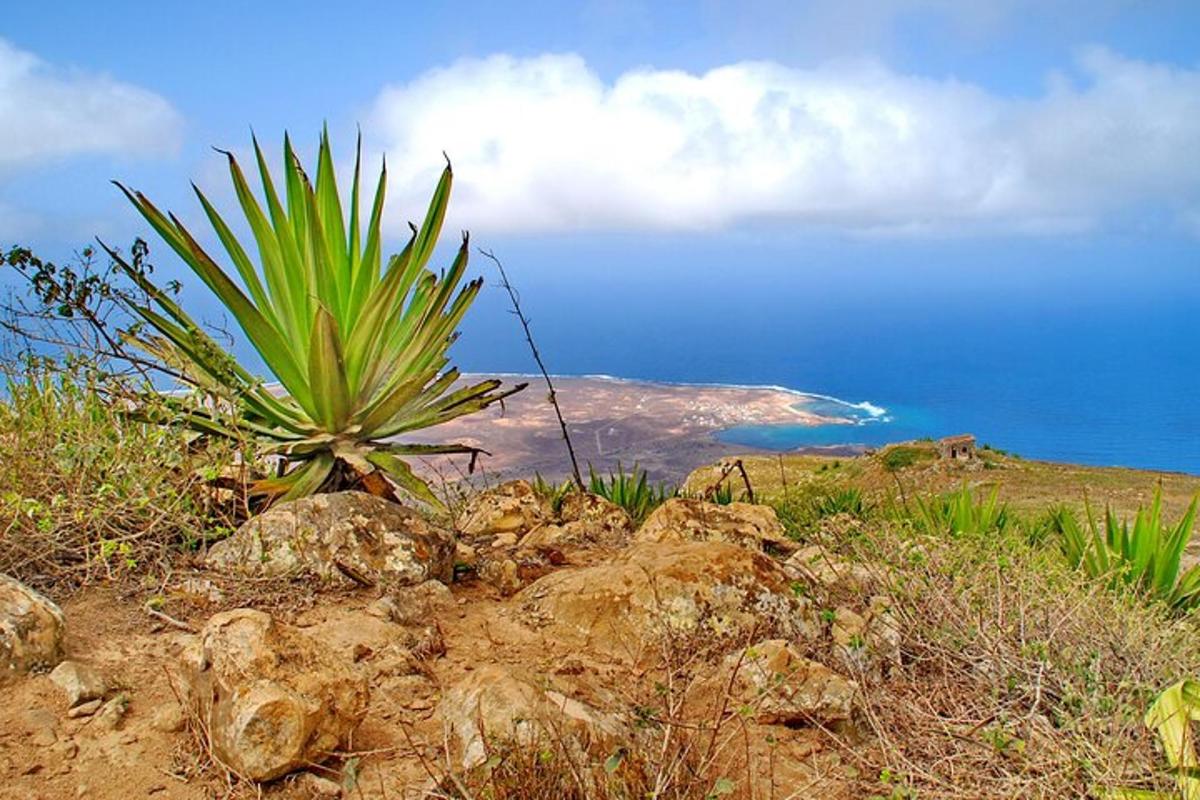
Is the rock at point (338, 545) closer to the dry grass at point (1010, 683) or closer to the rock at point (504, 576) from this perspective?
the rock at point (504, 576)

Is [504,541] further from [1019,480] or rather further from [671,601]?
[1019,480]

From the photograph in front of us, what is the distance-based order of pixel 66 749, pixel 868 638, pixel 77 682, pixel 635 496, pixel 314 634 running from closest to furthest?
1. pixel 66 749
2. pixel 77 682
3. pixel 314 634
4. pixel 868 638
5. pixel 635 496

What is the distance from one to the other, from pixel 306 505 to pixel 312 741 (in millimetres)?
1815

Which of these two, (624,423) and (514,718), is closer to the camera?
(514,718)

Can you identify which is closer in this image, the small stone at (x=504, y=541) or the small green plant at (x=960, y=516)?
the small stone at (x=504, y=541)

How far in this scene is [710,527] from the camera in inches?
220

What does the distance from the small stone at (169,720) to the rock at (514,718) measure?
0.88 meters

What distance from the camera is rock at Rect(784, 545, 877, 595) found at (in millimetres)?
4414

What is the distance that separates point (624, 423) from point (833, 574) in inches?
1531

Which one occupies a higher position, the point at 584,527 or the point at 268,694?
the point at 584,527

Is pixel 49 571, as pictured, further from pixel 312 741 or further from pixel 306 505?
pixel 312 741

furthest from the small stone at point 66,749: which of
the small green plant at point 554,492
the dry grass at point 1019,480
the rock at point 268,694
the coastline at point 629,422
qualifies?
the coastline at point 629,422

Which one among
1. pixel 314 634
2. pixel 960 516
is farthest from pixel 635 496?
pixel 314 634

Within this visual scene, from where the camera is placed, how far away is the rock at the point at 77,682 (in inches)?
125
